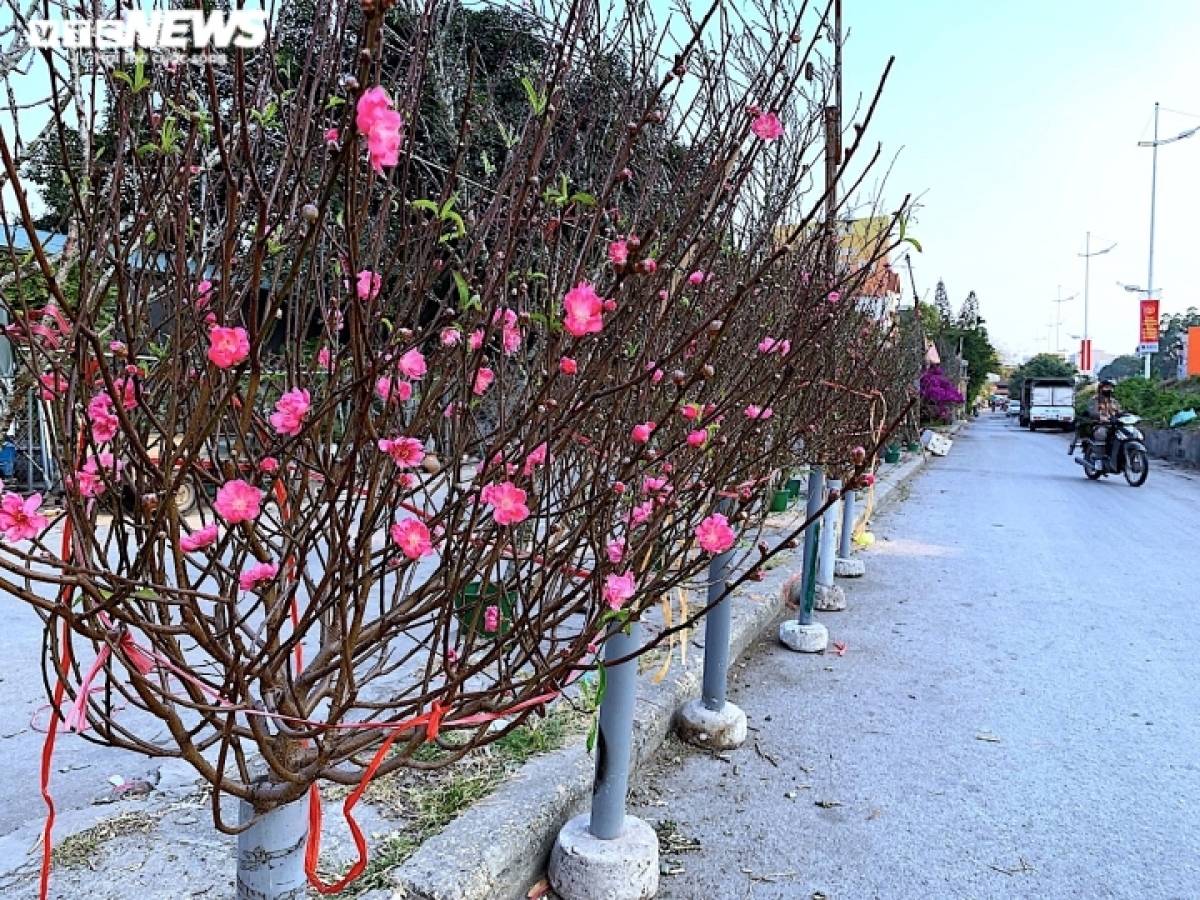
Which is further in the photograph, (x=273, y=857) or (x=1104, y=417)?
(x=1104, y=417)

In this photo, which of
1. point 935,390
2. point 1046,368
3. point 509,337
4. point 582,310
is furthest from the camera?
point 1046,368

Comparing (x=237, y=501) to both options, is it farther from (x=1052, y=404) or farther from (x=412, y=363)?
(x=1052, y=404)

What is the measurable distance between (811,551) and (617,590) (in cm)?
277

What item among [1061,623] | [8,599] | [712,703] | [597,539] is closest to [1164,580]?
[1061,623]

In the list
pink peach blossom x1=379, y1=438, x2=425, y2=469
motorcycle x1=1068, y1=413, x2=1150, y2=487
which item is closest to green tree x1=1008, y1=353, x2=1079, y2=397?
motorcycle x1=1068, y1=413, x2=1150, y2=487

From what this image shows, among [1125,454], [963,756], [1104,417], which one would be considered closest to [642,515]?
[963,756]

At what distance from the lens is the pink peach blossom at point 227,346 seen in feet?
3.07

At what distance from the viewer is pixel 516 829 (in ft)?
6.76

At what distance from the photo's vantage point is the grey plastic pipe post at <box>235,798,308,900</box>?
132 cm

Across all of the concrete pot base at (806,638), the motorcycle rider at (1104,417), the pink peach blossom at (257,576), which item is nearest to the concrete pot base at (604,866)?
the pink peach blossom at (257,576)

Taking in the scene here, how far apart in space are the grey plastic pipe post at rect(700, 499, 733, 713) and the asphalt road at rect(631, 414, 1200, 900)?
0.22m

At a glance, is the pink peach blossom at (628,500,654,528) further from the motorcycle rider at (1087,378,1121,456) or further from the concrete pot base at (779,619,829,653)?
the motorcycle rider at (1087,378,1121,456)

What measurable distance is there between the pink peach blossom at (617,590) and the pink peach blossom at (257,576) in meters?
0.49

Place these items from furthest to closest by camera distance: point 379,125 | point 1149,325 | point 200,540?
1. point 1149,325
2. point 200,540
3. point 379,125
